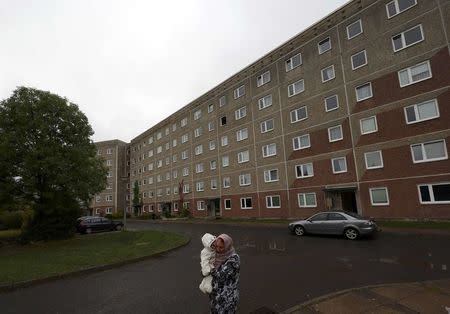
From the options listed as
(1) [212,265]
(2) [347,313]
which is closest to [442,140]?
(2) [347,313]

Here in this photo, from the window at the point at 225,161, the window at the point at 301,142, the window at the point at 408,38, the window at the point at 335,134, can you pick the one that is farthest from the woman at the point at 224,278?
the window at the point at 225,161

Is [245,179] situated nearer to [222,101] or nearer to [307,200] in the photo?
[307,200]

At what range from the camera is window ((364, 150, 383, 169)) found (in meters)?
21.7

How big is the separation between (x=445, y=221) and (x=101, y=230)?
27.9m

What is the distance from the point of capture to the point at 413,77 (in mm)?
20703

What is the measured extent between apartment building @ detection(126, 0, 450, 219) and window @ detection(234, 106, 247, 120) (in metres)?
0.14

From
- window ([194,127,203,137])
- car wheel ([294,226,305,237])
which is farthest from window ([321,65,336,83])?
window ([194,127,203,137])

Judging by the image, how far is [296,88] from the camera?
29.1 metres

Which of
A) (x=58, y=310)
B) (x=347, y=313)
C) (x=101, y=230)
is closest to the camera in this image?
(x=347, y=313)

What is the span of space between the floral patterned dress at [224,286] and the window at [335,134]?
22.5 metres

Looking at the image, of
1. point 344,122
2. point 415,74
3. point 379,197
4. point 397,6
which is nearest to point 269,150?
point 344,122

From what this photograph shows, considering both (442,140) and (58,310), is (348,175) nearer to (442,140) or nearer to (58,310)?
(442,140)

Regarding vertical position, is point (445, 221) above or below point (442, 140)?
below

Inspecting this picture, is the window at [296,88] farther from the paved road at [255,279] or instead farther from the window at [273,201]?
the paved road at [255,279]
